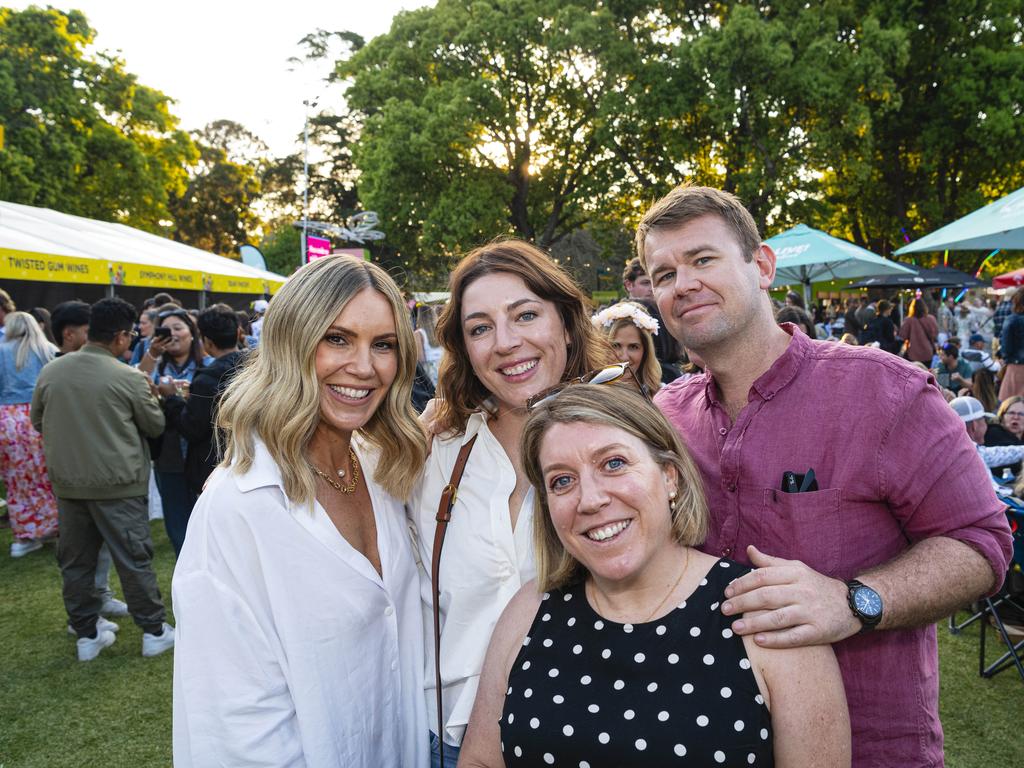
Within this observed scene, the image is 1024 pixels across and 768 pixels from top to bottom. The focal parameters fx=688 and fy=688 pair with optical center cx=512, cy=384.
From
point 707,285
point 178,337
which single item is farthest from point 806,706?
point 178,337

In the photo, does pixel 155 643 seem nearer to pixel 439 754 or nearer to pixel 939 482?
pixel 439 754

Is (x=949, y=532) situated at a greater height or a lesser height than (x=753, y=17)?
lesser

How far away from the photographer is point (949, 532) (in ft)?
5.73

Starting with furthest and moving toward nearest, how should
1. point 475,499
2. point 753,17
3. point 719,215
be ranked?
point 753,17 → point 475,499 → point 719,215

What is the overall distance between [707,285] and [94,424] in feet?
15.8

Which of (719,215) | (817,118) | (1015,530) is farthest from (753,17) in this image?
(719,215)

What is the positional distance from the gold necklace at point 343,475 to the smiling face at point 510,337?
545 mm

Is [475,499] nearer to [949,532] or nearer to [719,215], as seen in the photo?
[719,215]

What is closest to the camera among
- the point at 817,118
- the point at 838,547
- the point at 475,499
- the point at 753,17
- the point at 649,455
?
the point at 838,547

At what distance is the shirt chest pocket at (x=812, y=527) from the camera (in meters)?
1.79

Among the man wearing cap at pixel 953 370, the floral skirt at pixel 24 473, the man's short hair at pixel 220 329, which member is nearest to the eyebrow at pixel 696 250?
the man's short hair at pixel 220 329

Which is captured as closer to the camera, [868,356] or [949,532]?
[949,532]

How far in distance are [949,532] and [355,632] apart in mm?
1622

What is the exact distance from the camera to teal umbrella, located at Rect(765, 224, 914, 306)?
36.4ft
